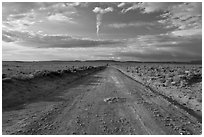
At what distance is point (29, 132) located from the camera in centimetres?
909

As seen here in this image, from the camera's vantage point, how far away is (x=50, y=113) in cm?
1203

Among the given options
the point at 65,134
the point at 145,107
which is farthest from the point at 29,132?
the point at 145,107

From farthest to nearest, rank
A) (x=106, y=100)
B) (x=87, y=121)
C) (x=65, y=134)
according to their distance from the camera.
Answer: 1. (x=106, y=100)
2. (x=87, y=121)
3. (x=65, y=134)

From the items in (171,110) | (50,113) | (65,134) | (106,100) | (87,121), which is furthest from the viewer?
(106,100)

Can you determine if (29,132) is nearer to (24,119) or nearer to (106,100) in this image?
(24,119)

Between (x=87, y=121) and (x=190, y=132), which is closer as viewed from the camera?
(x=190, y=132)

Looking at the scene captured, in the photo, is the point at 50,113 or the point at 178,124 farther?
the point at 50,113

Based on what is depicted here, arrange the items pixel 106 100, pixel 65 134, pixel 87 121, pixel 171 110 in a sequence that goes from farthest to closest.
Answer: pixel 106 100 → pixel 171 110 → pixel 87 121 → pixel 65 134

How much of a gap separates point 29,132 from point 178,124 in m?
6.20

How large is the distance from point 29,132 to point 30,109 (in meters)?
4.26

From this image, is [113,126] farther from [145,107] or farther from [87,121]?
[145,107]

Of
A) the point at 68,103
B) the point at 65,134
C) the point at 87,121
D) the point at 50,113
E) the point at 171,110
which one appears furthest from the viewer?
the point at 68,103

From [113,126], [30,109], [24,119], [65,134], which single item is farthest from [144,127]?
[30,109]

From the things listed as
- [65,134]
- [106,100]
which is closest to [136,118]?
[65,134]
